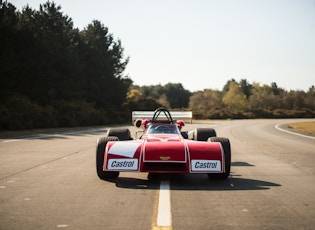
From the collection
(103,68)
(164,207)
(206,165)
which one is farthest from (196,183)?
(103,68)

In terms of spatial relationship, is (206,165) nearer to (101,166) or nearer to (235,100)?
(101,166)

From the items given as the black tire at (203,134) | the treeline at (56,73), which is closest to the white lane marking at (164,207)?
the black tire at (203,134)

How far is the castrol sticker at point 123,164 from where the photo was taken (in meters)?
8.11

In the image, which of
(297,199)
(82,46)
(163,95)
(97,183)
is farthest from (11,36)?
(163,95)

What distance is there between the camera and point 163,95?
154875 mm

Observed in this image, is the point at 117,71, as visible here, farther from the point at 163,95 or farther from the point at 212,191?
the point at 163,95

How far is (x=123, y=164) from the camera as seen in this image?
26.9 ft

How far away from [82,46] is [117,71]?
971 centimetres

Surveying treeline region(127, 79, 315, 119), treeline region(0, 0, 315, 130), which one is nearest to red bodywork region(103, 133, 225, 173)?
treeline region(0, 0, 315, 130)

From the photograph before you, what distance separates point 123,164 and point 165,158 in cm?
81

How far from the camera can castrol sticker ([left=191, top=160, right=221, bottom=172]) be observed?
26.5 ft

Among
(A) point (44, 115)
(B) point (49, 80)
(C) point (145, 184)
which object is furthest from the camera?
(B) point (49, 80)

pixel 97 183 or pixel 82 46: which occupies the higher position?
pixel 82 46

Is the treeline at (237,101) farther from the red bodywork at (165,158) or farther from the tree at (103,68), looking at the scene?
the red bodywork at (165,158)
